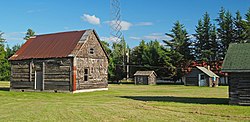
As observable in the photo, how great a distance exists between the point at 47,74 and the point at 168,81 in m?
47.1

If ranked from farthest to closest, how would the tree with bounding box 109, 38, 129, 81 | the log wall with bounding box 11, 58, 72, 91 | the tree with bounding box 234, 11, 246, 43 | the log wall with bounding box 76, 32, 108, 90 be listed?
the tree with bounding box 109, 38, 129, 81 → the tree with bounding box 234, 11, 246, 43 → the log wall with bounding box 76, 32, 108, 90 → the log wall with bounding box 11, 58, 72, 91

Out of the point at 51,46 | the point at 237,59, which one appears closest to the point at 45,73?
the point at 51,46

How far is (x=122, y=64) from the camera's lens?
8131 centimetres

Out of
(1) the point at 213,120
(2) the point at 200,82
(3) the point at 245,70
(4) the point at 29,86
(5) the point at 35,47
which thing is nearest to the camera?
(1) the point at 213,120

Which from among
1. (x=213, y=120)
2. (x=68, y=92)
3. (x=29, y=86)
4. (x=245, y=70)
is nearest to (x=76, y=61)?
(x=68, y=92)

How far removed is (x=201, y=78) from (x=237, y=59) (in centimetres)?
3859

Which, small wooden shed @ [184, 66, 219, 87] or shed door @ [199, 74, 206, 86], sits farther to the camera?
shed door @ [199, 74, 206, 86]

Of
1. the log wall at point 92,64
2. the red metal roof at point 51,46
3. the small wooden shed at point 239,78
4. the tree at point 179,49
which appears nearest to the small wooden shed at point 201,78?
the tree at point 179,49

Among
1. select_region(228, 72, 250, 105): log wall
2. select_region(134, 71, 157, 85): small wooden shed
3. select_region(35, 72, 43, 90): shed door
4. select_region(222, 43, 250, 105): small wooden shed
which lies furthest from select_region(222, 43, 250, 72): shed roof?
select_region(134, 71, 157, 85): small wooden shed

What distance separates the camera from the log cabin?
3259cm

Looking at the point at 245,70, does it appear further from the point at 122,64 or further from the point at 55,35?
the point at 122,64

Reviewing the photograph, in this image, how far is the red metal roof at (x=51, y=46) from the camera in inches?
1336

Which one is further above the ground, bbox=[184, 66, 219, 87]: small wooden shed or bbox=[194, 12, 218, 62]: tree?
bbox=[194, 12, 218, 62]: tree

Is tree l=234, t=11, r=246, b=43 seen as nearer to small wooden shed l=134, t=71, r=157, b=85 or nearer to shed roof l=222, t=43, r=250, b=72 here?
small wooden shed l=134, t=71, r=157, b=85
